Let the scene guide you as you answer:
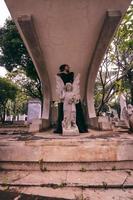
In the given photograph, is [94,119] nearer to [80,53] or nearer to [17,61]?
[80,53]

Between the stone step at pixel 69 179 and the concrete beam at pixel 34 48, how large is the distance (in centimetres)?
509

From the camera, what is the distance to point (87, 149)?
4477mm

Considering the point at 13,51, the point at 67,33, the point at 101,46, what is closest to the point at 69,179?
the point at 101,46

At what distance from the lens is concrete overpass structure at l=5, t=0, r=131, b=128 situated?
24.7 feet

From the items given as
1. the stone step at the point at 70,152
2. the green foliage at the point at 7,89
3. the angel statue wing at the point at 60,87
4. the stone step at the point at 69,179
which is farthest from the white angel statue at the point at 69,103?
the green foliage at the point at 7,89

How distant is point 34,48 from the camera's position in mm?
8359

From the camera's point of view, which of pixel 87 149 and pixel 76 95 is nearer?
pixel 87 149

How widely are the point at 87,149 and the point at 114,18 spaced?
16.2ft

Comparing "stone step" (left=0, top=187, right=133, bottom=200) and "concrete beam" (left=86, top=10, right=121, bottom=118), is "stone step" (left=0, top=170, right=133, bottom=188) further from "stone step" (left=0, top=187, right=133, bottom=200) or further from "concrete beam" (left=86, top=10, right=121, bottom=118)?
"concrete beam" (left=86, top=10, right=121, bottom=118)

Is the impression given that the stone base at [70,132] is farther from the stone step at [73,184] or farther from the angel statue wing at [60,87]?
the stone step at [73,184]

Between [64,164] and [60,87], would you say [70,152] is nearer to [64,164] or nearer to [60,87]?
[64,164]

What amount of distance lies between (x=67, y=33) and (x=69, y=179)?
608 cm

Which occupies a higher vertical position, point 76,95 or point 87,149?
point 76,95

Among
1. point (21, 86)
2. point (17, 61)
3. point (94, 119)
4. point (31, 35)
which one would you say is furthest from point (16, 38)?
point (94, 119)
